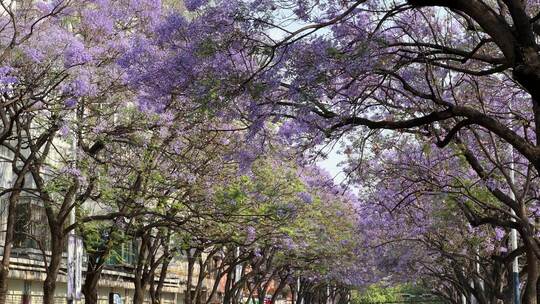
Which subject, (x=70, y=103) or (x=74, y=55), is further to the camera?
(x=70, y=103)

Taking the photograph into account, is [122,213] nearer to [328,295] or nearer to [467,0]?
[467,0]

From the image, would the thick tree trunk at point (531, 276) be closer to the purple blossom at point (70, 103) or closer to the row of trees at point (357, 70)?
the row of trees at point (357, 70)

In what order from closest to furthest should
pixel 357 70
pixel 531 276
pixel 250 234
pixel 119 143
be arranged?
pixel 357 70 < pixel 531 276 < pixel 119 143 < pixel 250 234

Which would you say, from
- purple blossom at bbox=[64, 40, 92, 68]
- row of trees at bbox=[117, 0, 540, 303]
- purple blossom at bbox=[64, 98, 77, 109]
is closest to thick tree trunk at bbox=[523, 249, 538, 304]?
row of trees at bbox=[117, 0, 540, 303]

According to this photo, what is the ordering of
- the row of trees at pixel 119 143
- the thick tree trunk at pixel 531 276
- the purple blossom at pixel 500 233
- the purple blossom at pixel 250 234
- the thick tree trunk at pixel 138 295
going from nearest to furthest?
1. the row of trees at pixel 119 143
2. the thick tree trunk at pixel 531 276
3. the purple blossom at pixel 250 234
4. the purple blossom at pixel 500 233
5. the thick tree trunk at pixel 138 295

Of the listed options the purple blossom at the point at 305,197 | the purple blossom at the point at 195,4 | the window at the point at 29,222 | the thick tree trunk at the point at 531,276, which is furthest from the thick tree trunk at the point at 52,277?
the thick tree trunk at the point at 531,276

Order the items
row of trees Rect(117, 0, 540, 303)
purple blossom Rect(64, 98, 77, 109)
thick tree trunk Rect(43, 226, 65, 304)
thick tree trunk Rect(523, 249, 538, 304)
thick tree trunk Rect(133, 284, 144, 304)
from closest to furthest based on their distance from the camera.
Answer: row of trees Rect(117, 0, 540, 303) < purple blossom Rect(64, 98, 77, 109) < thick tree trunk Rect(523, 249, 538, 304) < thick tree trunk Rect(43, 226, 65, 304) < thick tree trunk Rect(133, 284, 144, 304)

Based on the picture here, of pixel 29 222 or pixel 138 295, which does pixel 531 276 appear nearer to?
pixel 138 295

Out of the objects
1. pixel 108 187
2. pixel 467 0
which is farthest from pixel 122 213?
pixel 467 0

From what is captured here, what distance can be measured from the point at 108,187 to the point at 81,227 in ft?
4.24

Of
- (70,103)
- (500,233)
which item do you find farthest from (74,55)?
(500,233)

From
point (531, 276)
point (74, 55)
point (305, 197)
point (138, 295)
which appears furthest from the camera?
point (305, 197)

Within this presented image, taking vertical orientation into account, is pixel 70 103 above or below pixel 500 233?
above

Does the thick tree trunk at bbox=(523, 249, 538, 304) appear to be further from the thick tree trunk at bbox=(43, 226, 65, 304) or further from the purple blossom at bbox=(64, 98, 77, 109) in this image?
the thick tree trunk at bbox=(43, 226, 65, 304)
